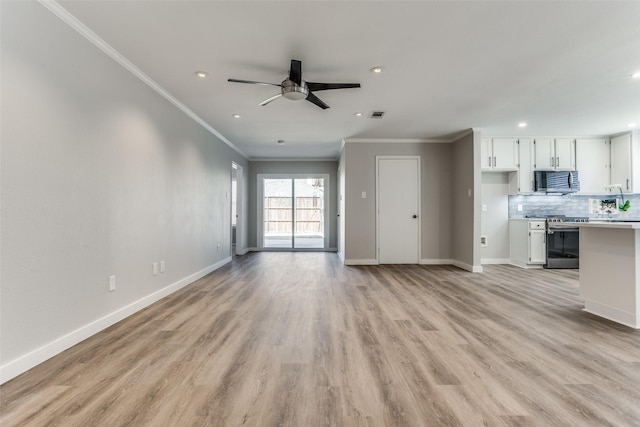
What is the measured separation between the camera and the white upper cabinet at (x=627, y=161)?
5211 mm

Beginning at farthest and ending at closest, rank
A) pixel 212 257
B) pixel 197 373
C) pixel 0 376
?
pixel 212 257
pixel 197 373
pixel 0 376

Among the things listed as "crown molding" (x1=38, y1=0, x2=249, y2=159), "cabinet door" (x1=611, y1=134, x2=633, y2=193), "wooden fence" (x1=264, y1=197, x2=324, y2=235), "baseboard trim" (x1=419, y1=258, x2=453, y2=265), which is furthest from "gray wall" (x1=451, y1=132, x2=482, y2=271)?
"crown molding" (x1=38, y1=0, x2=249, y2=159)

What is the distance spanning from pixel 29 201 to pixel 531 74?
14.4 feet

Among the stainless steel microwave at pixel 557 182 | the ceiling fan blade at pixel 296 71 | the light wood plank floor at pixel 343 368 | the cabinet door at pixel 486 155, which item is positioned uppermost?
the ceiling fan blade at pixel 296 71

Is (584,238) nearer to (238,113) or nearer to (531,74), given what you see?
(531,74)

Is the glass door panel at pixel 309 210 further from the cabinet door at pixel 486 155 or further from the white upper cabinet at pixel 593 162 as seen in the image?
the white upper cabinet at pixel 593 162

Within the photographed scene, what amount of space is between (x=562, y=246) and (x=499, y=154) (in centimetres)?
197

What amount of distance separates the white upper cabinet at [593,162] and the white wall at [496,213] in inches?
50.3

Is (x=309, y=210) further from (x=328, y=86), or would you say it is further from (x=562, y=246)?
(x=562, y=246)

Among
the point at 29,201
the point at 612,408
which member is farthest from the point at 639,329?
the point at 29,201

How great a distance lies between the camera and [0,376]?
1.69m

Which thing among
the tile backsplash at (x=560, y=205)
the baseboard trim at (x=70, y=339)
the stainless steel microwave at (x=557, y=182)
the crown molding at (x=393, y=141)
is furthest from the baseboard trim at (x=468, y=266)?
the baseboard trim at (x=70, y=339)

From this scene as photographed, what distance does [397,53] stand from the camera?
268cm

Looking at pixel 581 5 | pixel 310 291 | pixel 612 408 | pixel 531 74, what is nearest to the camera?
pixel 612 408
